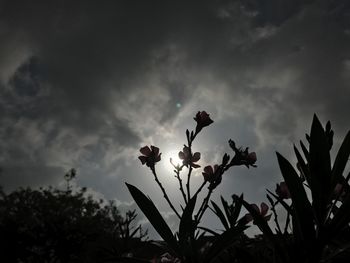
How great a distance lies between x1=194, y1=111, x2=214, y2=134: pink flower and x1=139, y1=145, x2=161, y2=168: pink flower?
397 mm

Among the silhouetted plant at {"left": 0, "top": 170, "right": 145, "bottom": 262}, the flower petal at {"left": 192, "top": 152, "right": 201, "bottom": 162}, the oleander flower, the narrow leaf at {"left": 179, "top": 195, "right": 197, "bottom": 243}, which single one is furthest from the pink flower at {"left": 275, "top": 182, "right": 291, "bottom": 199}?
the silhouetted plant at {"left": 0, "top": 170, "right": 145, "bottom": 262}

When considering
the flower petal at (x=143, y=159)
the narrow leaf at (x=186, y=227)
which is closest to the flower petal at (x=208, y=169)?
the flower petal at (x=143, y=159)

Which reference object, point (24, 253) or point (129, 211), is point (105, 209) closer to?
point (24, 253)

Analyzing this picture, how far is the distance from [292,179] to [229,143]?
3.93 feet

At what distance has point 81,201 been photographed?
887 inches

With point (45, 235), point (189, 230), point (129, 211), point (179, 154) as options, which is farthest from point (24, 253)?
point (189, 230)

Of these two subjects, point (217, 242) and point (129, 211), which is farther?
point (129, 211)

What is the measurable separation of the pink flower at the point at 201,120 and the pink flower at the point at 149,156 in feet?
1.30

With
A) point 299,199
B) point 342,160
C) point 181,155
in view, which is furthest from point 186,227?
point 181,155

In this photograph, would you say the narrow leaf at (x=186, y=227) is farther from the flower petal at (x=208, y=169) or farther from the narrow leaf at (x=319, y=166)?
the flower petal at (x=208, y=169)

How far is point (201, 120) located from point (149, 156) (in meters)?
0.47

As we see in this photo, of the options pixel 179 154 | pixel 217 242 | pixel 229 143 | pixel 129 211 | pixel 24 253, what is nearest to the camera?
pixel 217 242

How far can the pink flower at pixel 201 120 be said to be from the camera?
7.39 feet

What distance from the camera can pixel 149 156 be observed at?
242 cm
